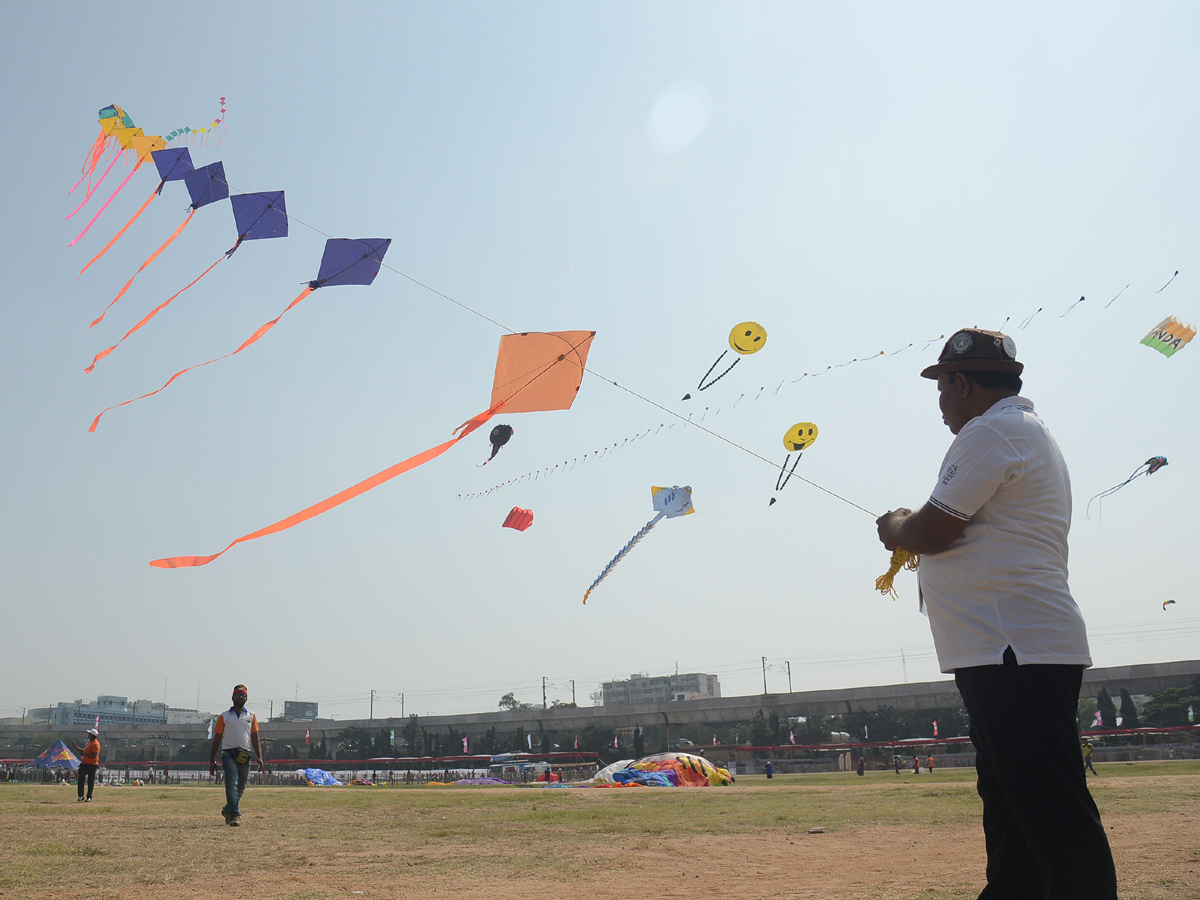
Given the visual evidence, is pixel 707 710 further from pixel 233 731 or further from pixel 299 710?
pixel 299 710

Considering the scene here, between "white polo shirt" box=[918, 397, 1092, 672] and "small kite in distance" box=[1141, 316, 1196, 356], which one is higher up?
"small kite in distance" box=[1141, 316, 1196, 356]

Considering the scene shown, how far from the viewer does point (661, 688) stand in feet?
600

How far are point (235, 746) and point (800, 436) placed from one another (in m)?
12.3

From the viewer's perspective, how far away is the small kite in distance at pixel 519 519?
20938 millimetres

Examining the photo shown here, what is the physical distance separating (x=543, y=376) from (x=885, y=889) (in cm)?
569

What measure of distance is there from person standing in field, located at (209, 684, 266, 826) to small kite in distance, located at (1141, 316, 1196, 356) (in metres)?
17.8

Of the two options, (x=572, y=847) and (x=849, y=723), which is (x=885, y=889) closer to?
(x=572, y=847)

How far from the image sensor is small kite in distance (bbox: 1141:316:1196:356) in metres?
17.0

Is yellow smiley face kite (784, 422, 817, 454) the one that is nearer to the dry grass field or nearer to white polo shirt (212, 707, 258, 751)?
the dry grass field

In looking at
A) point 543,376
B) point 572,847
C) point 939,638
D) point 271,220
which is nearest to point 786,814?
point 572,847

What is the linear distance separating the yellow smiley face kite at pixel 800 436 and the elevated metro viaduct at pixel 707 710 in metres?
42.3

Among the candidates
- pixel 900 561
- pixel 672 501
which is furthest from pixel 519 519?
pixel 900 561

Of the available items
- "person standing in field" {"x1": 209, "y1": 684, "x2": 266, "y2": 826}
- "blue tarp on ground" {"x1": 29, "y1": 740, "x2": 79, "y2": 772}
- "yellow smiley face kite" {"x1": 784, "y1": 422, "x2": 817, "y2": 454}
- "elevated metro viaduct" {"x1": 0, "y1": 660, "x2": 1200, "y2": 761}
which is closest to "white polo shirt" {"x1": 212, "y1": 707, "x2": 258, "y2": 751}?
"person standing in field" {"x1": 209, "y1": 684, "x2": 266, "y2": 826}

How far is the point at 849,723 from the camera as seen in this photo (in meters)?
69.8
